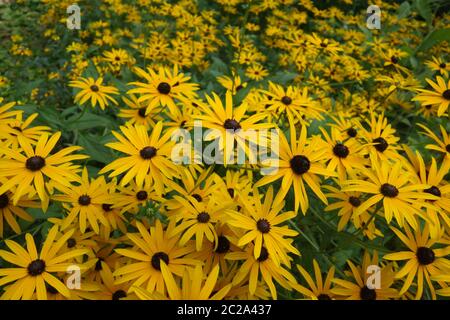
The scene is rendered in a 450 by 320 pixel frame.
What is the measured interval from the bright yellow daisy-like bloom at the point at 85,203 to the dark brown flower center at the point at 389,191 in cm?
100

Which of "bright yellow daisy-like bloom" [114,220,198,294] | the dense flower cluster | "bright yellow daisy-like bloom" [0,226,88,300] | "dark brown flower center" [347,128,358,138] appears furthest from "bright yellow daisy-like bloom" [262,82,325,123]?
"bright yellow daisy-like bloom" [0,226,88,300]

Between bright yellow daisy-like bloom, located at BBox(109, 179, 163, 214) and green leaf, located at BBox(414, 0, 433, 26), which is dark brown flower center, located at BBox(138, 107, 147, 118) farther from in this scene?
green leaf, located at BBox(414, 0, 433, 26)

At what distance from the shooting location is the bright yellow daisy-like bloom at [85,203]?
136 cm

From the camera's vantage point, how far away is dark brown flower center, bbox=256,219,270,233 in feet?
4.03

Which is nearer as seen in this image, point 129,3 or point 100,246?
point 100,246

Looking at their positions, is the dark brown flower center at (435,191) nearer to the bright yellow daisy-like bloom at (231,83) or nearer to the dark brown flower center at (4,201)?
the bright yellow daisy-like bloom at (231,83)

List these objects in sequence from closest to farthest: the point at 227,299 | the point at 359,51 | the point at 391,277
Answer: the point at 227,299 → the point at 391,277 → the point at 359,51

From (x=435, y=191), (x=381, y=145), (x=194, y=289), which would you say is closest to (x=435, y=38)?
(x=381, y=145)

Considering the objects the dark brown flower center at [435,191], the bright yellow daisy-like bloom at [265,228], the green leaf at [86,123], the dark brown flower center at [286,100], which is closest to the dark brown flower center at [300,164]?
the bright yellow daisy-like bloom at [265,228]
